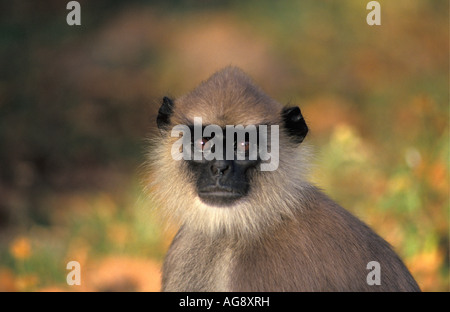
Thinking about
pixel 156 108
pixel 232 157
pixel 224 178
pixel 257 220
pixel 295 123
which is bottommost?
pixel 257 220

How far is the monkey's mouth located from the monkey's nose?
0.30 ft

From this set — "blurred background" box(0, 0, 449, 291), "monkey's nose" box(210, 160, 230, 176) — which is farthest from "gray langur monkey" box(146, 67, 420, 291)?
"blurred background" box(0, 0, 449, 291)

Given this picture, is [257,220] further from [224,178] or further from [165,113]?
[165,113]

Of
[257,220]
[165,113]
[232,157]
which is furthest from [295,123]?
[165,113]

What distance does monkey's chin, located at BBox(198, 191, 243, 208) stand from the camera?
4.62 metres

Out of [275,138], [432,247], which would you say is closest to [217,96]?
[275,138]

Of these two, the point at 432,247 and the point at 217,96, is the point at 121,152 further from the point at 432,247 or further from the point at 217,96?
the point at 217,96

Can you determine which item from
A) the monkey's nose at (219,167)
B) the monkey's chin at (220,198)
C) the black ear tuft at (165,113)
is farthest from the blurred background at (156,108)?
the monkey's nose at (219,167)

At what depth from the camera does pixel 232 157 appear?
4.58 meters

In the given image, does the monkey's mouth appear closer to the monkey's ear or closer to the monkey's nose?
the monkey's nose

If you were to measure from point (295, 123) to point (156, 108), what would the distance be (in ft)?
24.6

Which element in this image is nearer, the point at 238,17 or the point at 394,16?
the point at 394,16
